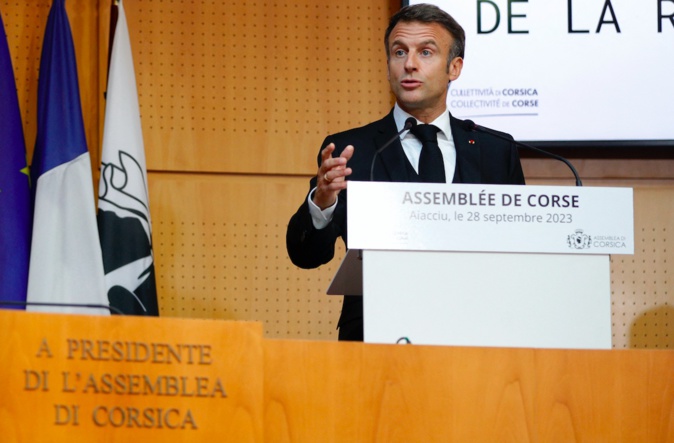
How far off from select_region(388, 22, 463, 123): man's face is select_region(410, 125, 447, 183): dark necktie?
18cm

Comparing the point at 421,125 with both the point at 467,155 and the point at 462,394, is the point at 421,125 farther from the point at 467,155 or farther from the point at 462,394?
the point at 462,394

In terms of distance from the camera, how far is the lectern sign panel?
6.73 ft

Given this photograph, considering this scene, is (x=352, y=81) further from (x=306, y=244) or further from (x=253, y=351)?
(x=253, y=351)

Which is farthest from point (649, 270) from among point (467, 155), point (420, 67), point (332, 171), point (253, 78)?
point (332, 171)

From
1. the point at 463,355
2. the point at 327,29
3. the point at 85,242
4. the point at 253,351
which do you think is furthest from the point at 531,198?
the point at 327,29

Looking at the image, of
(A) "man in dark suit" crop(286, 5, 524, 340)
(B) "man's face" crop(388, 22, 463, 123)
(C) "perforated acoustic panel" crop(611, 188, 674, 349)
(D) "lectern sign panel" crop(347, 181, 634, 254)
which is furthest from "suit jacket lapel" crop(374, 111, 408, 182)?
(C) "perforated acoustic panel" crop(611, 188, 674, 349)

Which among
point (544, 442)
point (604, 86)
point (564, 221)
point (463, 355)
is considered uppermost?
point (604, 86)

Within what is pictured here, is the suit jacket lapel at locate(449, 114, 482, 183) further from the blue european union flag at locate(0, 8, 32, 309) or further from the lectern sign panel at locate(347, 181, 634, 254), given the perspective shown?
the blue european union flag at locate(0, 8, 32, 309)

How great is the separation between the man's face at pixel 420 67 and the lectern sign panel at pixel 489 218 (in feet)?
3.98

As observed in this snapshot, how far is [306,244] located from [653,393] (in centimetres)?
118

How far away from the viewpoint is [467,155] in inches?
126

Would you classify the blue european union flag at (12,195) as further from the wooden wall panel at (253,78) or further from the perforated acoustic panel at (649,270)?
the perforated acoustic panel at (649,270)

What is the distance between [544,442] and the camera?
182 cm

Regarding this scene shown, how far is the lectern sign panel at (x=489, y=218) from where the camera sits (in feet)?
6.73
